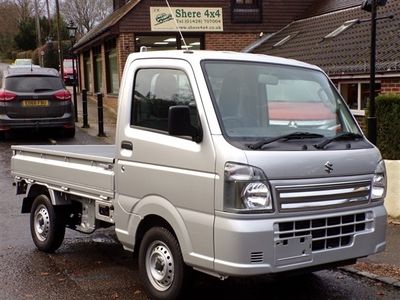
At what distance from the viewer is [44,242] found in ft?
20.7

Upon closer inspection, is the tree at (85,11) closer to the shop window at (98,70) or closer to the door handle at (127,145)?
the shop window at (98,70)

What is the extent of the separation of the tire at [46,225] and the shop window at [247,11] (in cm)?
1527

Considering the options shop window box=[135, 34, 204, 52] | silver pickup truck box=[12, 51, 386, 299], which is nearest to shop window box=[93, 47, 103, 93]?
shop window box=[135, 34, 204, 52]

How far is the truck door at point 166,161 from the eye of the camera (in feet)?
13.6

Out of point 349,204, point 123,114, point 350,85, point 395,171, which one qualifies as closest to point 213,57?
point 123,114

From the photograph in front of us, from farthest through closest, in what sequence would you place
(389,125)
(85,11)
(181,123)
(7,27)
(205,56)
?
1. (7,27)
2. (85,11)
3. (389,125)
4. (205,56)
5. (181,123)

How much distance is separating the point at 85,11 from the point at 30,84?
56322 millimetres

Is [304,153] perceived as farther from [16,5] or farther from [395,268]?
[16,5]

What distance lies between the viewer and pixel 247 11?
20828mm

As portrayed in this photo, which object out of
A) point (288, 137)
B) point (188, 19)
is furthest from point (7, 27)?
point (288, 137)

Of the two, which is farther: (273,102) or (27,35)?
(27,35)

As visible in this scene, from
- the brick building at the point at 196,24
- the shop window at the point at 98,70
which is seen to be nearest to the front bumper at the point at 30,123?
the brick building at the point at 196,24

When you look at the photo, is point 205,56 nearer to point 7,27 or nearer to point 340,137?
point 340,137

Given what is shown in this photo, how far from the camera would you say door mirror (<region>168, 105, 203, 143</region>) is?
417 centimetres
